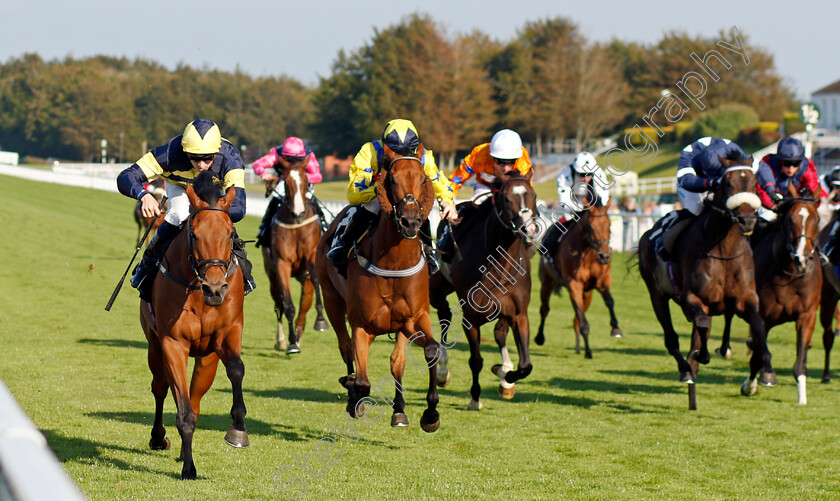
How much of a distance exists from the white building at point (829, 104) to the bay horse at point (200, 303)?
61439 mm

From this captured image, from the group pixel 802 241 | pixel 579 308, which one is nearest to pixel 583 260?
pixel 579 308

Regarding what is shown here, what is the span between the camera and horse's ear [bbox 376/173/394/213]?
5699 millimetres

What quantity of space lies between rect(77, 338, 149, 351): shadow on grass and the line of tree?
4037cm

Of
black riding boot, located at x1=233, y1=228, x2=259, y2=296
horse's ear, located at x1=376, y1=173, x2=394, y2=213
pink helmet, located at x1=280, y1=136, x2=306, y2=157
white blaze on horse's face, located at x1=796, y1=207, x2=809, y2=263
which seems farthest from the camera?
pink helmet, located at x1=280, y1=136, x2=306, y2=157

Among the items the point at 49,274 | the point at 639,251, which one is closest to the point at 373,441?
the point at 639,251

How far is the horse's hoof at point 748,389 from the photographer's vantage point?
29.5ft

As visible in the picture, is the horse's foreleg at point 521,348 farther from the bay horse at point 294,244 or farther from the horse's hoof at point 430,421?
the bay horse at point 294,244

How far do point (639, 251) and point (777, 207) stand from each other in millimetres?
1692

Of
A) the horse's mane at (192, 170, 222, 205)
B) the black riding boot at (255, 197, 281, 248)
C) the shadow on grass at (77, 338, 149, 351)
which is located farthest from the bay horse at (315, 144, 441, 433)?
the shadow on grass at (77, 338, 149, 351)

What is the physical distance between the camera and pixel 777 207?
28.6ft

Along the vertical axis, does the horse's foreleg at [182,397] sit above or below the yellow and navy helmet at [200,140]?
below

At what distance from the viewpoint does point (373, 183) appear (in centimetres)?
633

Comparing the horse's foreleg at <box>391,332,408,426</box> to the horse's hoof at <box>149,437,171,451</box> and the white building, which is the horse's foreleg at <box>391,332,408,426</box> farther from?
the white building

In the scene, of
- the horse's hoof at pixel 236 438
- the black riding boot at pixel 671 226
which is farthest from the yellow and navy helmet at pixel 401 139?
the black riding boot at pixel 671 226
